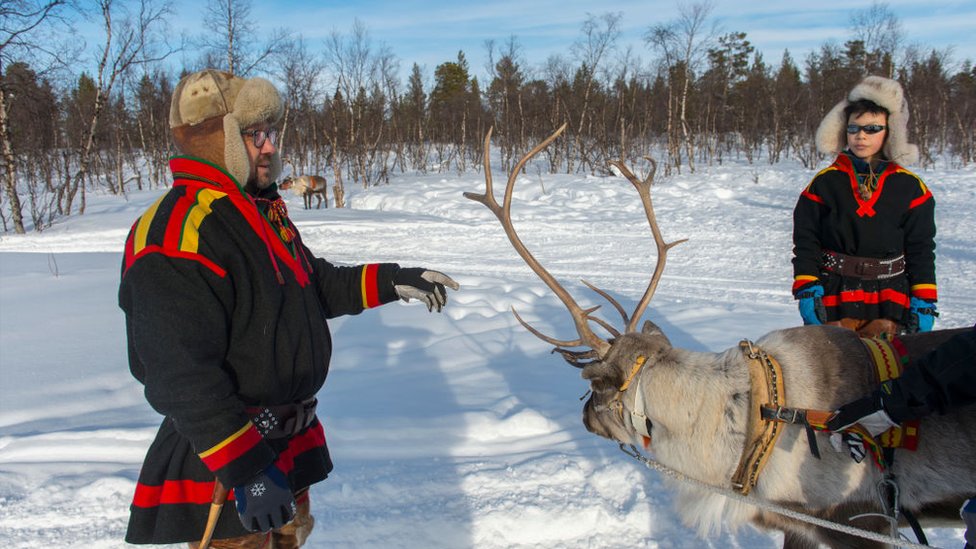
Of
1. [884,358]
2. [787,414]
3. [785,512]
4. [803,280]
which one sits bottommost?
[785,512]

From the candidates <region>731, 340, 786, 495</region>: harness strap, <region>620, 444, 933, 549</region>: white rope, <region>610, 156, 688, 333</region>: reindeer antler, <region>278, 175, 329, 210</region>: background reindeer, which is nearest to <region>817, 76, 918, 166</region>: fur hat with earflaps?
<region>610, 156, 688, 333</region>: reindeer antler

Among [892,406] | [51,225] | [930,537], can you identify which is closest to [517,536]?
[892,406]

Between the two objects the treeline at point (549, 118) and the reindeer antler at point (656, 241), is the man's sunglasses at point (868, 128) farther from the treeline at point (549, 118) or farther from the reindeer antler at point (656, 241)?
the treeline at point (549, 118)

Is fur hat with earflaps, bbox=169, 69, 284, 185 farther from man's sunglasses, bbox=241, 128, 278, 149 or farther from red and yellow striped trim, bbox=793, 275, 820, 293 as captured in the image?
red and yellow striped trim, bbox=793, 275, 820, 293

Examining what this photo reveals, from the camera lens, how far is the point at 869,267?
2605 mm

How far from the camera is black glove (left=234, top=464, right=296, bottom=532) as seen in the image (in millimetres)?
1470

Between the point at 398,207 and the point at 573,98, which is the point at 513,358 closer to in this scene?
the point at 398,207

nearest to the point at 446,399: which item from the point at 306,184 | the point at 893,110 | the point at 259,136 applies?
the point at 259,136

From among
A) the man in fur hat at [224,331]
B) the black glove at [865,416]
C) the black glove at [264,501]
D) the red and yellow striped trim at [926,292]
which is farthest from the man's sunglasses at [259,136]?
the red and yellow striped trim at [926,292]

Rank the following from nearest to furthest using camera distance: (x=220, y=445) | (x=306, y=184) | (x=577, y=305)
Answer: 1. (x=220, y=445)
2. (x=577, y=305)
3. (x=306, y=184)

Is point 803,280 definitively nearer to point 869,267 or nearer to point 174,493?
point 869,267

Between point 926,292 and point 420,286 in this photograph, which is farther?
point 926,292

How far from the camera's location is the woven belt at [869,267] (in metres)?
2.59

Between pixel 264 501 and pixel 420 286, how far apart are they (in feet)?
2.93
